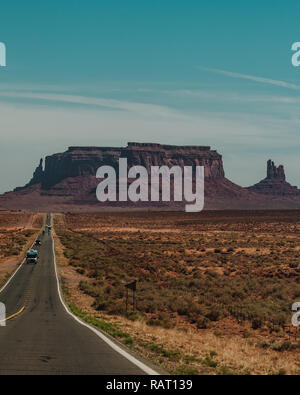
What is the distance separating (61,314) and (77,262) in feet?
83.4

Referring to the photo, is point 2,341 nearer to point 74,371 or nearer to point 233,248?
point 74,371

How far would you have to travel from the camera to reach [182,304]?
24.1 metres

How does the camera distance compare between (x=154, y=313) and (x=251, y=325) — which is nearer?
(x=251, y=325)

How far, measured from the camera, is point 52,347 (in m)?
12.1

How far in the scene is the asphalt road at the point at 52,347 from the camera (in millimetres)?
9680

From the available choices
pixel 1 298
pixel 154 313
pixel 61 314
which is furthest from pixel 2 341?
pixel 1 298

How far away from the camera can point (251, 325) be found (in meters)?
20.7

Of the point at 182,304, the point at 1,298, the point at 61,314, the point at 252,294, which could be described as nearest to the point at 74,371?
the point at 61,314

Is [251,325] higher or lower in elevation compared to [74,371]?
lower

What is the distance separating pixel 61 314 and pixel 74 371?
11.1m

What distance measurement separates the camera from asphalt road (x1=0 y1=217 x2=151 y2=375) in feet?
31.8
